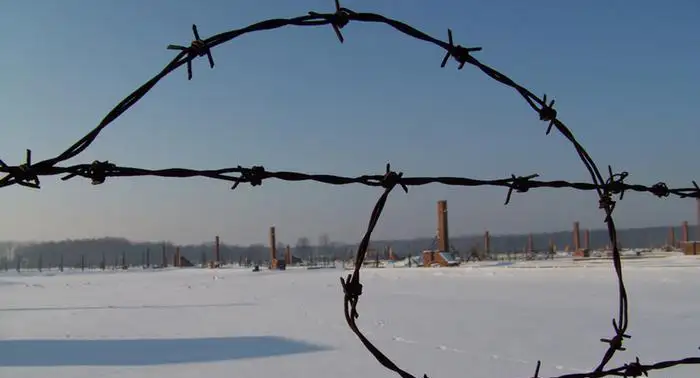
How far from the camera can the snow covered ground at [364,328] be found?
5.32m

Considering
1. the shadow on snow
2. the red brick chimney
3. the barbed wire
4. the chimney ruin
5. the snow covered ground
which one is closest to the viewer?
the barbed wire

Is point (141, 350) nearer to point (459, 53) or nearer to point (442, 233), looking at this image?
point (459, 53)

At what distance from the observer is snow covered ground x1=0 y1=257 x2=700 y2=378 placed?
5.32m

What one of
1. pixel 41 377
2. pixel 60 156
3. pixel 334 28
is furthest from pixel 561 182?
pixel 41 377

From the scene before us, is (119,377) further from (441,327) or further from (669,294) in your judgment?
(669,294)

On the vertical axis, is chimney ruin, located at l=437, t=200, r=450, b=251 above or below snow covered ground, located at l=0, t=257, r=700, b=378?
above

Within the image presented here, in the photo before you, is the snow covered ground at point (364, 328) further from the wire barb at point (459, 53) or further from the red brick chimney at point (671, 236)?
the red brick chimney at point (671, 236)

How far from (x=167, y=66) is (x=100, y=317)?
9.71 m

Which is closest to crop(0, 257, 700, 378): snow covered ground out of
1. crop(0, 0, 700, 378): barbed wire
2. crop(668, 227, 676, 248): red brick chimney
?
crop(0, 0, 700, 378): barbed wire

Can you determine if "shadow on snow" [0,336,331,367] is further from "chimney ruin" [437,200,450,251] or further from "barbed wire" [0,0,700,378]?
"chimney ruin" [437,200,450,251]

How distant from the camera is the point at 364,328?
24.8ft

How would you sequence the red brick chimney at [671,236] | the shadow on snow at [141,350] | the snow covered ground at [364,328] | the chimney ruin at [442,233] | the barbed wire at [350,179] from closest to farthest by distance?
the barbed wire at [350,179] < the snow covered ground at [364,328] < the shadow on snow at [141,350] < the chimney ruin at [442,233] < the red brick chimney at [671,236]

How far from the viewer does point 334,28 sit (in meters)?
1.05

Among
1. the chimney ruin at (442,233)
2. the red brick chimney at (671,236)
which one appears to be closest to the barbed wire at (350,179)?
the chimney ruin at (442,233)
